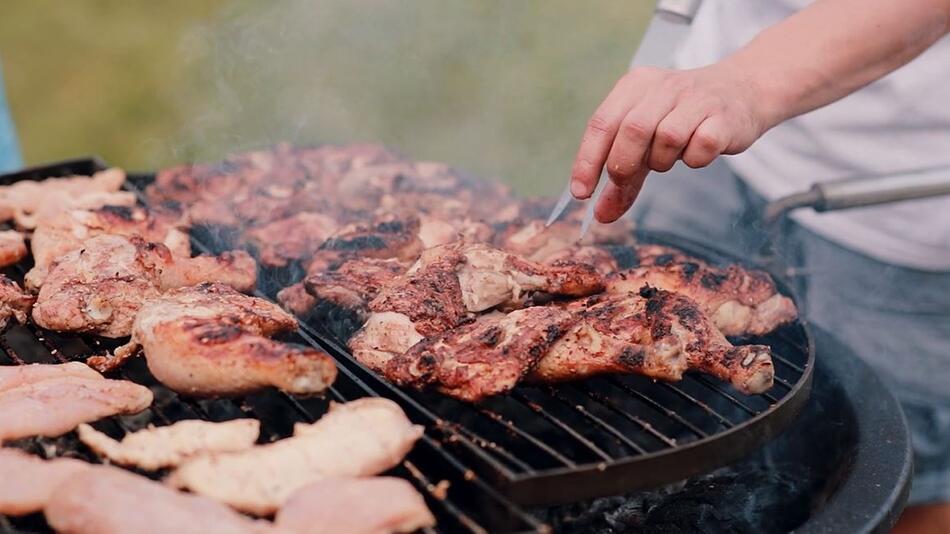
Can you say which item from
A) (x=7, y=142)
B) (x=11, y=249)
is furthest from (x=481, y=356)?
(x=7, y=142)

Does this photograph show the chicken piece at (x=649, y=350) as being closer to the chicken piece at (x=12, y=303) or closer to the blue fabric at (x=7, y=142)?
the chicken piece at (x=12, y=303)

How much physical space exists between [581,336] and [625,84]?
83 centimetres

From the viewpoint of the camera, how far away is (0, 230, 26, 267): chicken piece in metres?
3.46

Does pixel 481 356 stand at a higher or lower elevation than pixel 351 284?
higher

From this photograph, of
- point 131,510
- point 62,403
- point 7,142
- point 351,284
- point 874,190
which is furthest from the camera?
point 7,142

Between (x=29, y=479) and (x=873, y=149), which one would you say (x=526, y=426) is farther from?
(x=873, y=149)

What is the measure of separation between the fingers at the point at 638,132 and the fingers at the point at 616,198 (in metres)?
0.14

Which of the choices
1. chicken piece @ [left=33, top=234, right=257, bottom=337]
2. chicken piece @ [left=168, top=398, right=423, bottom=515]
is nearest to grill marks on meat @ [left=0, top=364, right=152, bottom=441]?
chicken piece @ [left=33, top=234, right=257, bottom=337]

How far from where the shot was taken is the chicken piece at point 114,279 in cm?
285

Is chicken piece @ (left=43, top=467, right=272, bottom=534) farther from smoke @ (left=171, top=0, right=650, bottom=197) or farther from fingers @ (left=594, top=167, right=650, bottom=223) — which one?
smoke @ (left=171, top=0, right=650, bottom=197)

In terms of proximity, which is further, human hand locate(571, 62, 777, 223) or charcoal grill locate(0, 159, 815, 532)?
human hand locate(571, 62, 777, 223)

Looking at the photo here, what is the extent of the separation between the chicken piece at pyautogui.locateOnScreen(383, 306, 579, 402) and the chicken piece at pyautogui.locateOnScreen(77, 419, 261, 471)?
0.48 meters

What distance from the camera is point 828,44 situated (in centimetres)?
310

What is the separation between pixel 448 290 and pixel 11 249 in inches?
73.3
